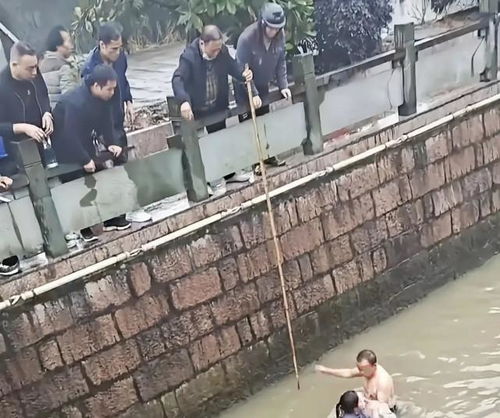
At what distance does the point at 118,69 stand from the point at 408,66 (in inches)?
120

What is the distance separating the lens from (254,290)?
244 inches

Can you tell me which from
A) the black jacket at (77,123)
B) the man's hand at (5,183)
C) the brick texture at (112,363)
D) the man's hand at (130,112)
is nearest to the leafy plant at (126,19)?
the black jacket at (77,123)

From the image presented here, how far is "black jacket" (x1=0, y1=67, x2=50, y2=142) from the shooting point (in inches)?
197

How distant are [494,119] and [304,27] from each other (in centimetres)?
248

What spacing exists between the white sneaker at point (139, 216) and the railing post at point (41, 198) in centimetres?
64

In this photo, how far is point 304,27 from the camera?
662cm

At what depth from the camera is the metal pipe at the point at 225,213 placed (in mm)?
5102

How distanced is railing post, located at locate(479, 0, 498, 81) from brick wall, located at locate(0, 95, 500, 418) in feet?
1.49

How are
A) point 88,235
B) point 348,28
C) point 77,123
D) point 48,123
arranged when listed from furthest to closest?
point 348,28 < point 88,235 < point 77,123 < point 48,123

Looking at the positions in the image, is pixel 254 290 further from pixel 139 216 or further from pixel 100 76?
pixel 100 76

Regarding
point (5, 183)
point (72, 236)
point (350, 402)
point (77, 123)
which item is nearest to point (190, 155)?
point (77, 123)

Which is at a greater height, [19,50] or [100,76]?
[19,50]

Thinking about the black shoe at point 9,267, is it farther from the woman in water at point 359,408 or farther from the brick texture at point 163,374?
the woman in water at point 359,408

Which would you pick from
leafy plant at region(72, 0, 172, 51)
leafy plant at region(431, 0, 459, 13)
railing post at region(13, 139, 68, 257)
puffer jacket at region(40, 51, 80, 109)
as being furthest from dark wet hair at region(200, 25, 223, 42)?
leafy plant at region(431, 0, 459, 13)
